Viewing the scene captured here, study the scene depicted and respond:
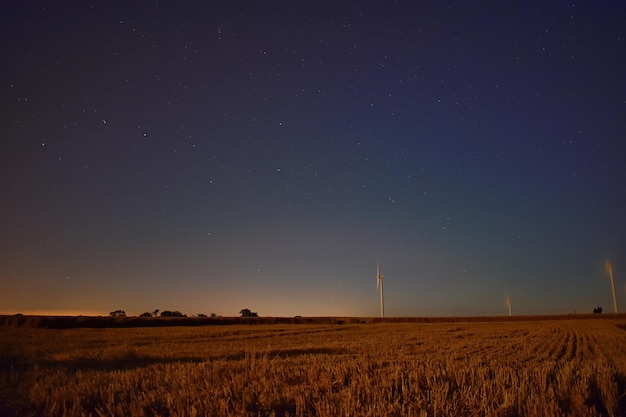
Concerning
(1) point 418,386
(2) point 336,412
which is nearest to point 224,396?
(2) point 336,412

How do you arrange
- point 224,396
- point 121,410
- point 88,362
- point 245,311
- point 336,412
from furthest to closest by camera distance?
1. point 245,311
2. point 88,362
3. point 224,396
4. point 121,410
5. point 336,412

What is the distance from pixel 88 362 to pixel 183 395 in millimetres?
11851

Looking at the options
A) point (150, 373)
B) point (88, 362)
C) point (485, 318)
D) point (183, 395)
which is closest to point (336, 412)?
point (183, 395)

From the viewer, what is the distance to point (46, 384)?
8.45 m

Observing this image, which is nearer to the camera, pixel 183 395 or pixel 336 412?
pixel 336 412

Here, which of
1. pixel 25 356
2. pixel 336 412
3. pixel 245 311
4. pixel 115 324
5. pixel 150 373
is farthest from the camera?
pixel 245 311

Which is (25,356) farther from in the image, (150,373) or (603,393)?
(603,393)

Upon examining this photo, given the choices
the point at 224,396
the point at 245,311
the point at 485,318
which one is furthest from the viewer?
the point at 245,311

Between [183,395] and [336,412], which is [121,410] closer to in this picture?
[183,395]

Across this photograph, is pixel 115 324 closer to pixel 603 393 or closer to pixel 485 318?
pixel 603 393

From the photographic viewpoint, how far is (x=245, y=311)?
102375mm

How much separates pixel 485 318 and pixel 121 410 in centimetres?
9575

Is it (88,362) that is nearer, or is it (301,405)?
(301,405)

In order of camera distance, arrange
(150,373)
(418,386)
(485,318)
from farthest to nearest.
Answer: (485,318)
(150,373)
(418,386)
